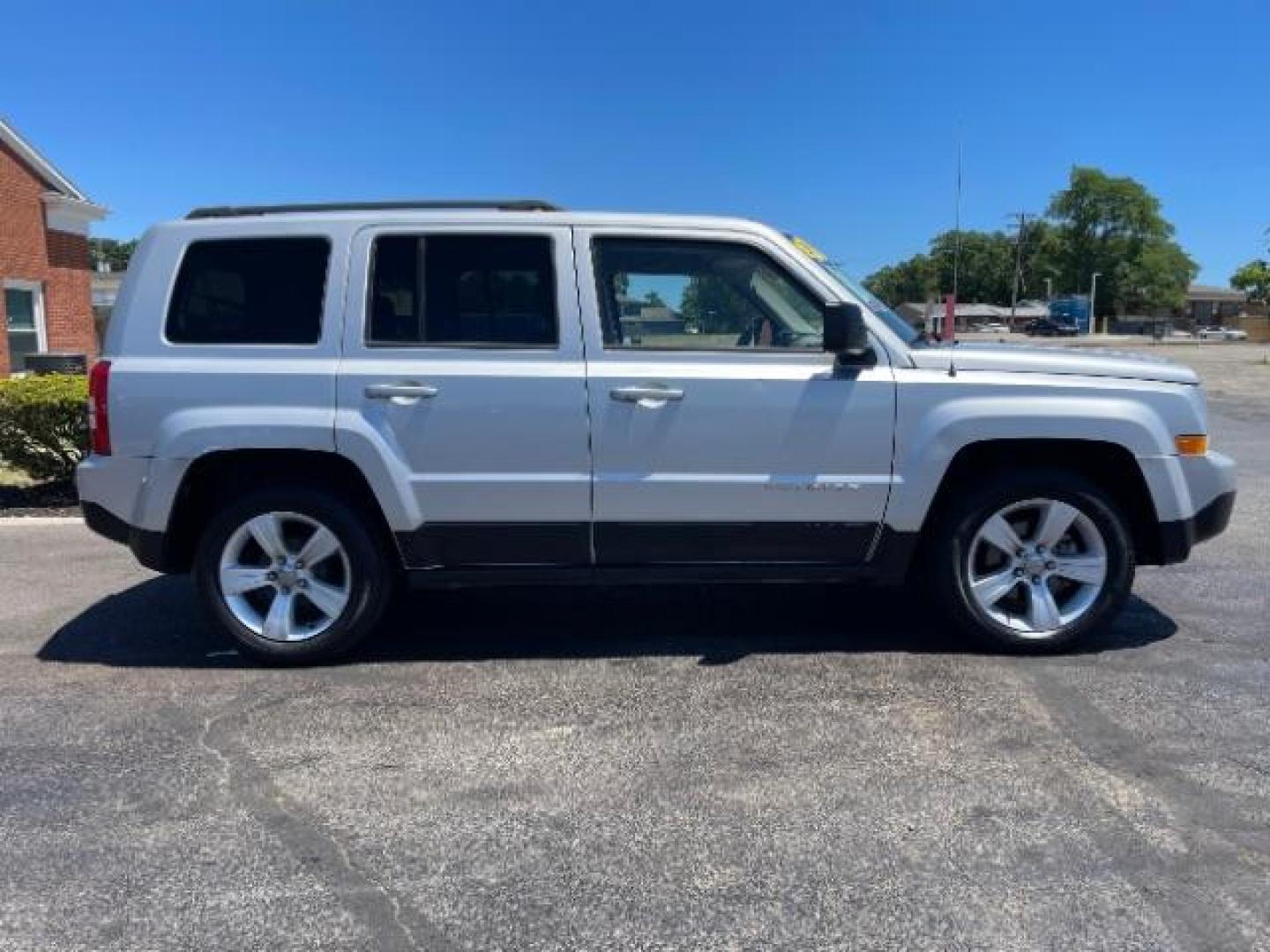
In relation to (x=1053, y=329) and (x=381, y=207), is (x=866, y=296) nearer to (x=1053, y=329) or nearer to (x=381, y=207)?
(x=381, y=207)

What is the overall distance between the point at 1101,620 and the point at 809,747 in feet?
5.94

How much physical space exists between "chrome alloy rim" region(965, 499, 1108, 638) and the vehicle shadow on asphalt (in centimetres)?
29

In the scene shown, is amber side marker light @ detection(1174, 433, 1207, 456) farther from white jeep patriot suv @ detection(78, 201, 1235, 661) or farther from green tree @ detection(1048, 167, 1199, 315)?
green tree @ detection(1048, 167, 1199, 315)

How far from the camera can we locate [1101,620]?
190 inches

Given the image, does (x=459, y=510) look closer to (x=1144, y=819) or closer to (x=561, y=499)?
(x=561, y=499)

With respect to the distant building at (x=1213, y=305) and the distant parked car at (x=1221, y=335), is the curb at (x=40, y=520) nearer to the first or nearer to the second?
the distant parked car at (x=1221, y=335)

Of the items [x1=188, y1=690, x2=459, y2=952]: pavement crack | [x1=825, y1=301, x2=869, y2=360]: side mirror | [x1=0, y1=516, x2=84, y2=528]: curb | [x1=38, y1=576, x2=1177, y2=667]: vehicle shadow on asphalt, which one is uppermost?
[x1=825, y1=301, x2=869, y2=360]: side mirror

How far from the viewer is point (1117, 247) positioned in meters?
119

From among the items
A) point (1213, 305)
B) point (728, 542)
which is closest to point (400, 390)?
point (728, 542)

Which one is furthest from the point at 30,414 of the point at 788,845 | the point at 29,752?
the point at 788,845

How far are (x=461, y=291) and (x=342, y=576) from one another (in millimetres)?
1411

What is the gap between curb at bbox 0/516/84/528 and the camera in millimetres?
8156

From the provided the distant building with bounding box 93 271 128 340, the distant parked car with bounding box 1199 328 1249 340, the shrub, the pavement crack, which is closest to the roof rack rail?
the pavement crack

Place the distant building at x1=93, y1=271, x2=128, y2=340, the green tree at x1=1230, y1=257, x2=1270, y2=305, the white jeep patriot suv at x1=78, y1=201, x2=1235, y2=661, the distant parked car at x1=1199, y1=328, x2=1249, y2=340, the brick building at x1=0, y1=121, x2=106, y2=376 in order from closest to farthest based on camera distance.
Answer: the white jeep patriot suv at x1=78, y1=201, x2=1235, y2=661, the brick building at x1=0, y1=121, x2=106, y2=376, the distant building at x1=93, y1=271, x2=128, y2=340, the green tree at x1=1230, y1=257, x2=1270, y2=305, the distant parked car at x1=1199, y1=328, x2=1249, y2=340
